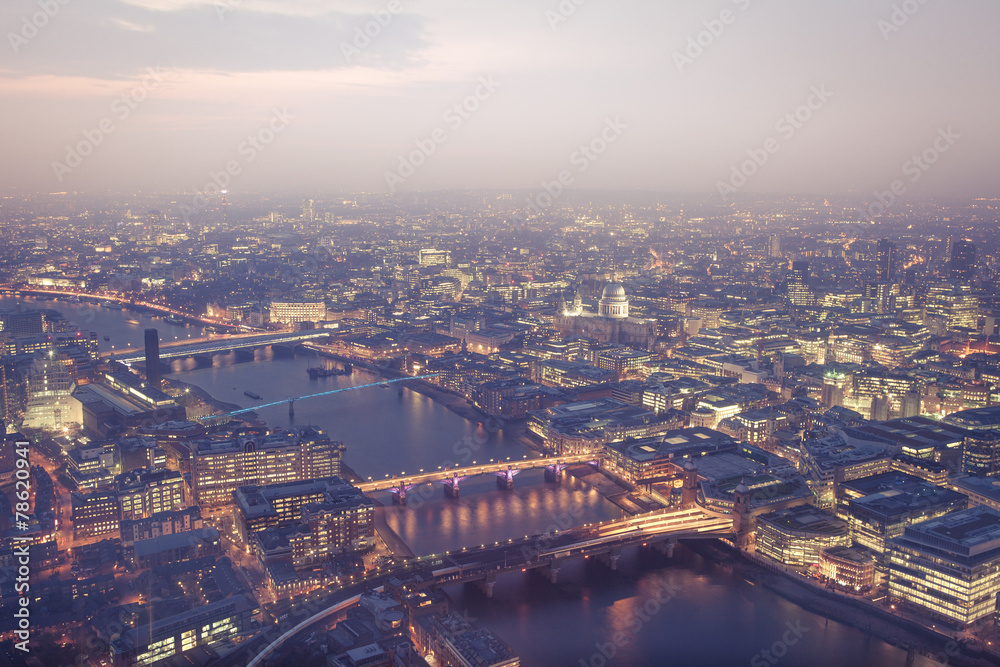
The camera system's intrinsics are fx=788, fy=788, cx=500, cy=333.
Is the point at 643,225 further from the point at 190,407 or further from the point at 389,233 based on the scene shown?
the point at 190,407

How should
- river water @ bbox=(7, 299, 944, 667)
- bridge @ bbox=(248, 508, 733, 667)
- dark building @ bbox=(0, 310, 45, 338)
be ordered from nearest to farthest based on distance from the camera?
river water @ bbox=(7, 299, 944, 667) → bridge @ bbox=(248, 508, 733, 667) → dark building @ bbox=(0, 310, 45, 338)

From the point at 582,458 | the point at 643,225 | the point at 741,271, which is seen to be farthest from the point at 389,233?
the point at 582,458

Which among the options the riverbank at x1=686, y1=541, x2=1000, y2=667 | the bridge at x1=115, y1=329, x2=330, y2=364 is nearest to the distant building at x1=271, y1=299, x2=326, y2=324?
the bridge at x1=115, y1=329, x2=330, y2=364

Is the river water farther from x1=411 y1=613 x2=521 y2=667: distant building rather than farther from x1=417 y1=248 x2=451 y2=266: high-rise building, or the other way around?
x1=417 y1=248 x2=451 y2=266: high-rise building

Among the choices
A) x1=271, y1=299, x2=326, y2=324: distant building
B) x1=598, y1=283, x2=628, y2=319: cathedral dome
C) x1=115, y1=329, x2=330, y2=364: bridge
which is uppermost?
x1=598, y1=283, x2=628, y2=319: cathedral dome

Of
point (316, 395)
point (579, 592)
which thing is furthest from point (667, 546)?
point (316, 395)

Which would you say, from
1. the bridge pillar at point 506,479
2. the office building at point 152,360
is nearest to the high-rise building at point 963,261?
the bridge pillar at point 506,479

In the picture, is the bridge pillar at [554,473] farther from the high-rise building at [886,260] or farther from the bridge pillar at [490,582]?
the high-rise building at [886,260]
